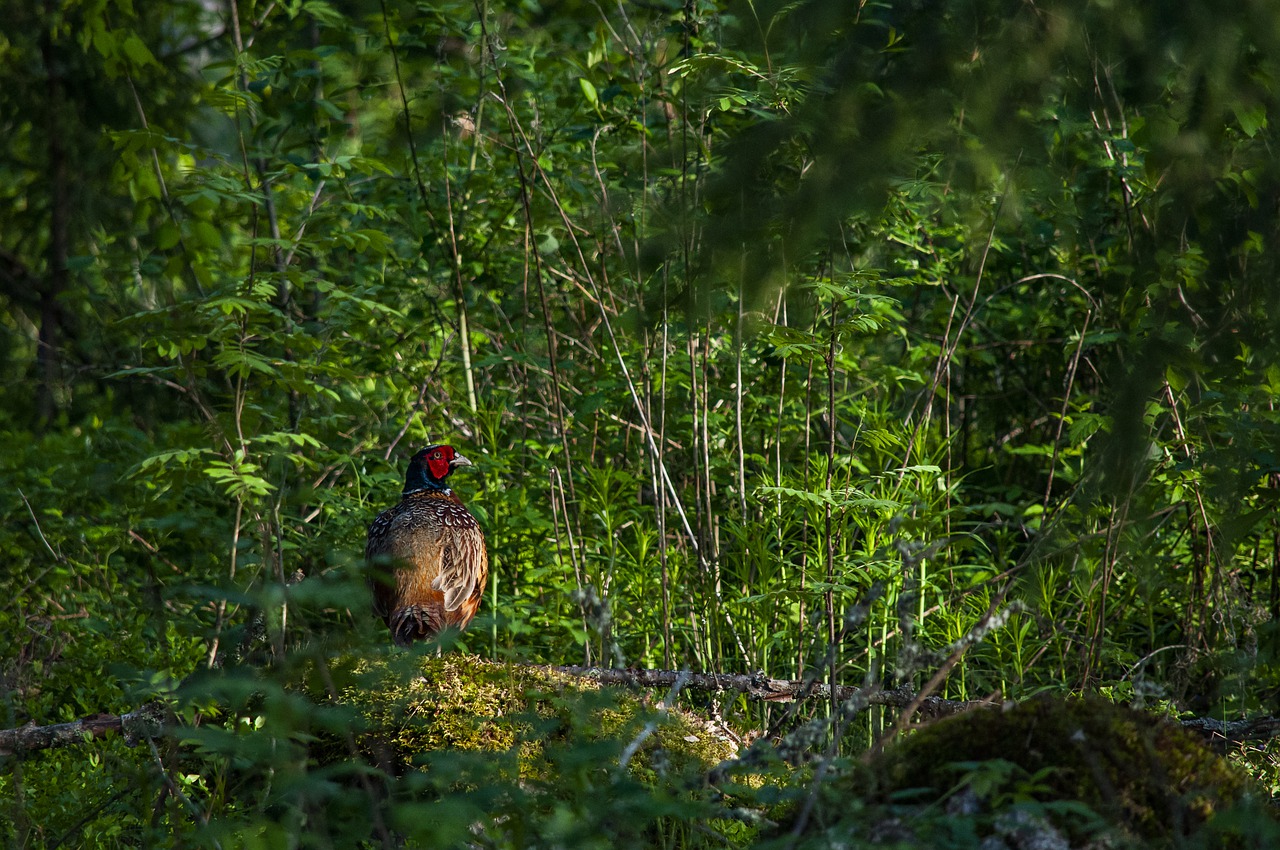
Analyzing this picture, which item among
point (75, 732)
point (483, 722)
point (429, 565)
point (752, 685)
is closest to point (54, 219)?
point (429, 565)

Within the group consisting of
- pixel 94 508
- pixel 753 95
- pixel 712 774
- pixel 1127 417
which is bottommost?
pixel 94 508

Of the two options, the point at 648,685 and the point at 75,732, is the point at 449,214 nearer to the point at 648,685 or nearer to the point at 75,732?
the point at 648,685

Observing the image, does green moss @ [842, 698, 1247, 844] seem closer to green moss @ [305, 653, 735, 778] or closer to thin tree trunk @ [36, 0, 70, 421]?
green moss @ [305, 653, 735, 778]

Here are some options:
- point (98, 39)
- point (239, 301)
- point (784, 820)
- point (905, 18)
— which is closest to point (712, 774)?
point (784, 820)

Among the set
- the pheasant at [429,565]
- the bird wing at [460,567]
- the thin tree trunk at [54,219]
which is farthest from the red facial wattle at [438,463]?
the thin tree trunk at [54,219]

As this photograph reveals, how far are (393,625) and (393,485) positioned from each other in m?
1.22

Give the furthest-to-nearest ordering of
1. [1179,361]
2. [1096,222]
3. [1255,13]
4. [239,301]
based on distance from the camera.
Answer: [1096,222], [239,301], [1179,361], [1255,13]

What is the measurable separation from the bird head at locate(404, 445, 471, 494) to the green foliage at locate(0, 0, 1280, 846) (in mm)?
261

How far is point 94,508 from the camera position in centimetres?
763

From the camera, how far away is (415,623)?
5594mm

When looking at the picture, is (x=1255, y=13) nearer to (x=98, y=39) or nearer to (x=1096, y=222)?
(x=1096, y=222)

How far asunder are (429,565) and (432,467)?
728 mm

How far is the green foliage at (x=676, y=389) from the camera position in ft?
9.02

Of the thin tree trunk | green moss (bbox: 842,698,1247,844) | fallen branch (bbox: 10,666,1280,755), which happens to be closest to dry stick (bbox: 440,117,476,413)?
fallen branch (bbox: 10,666,1280,755)
